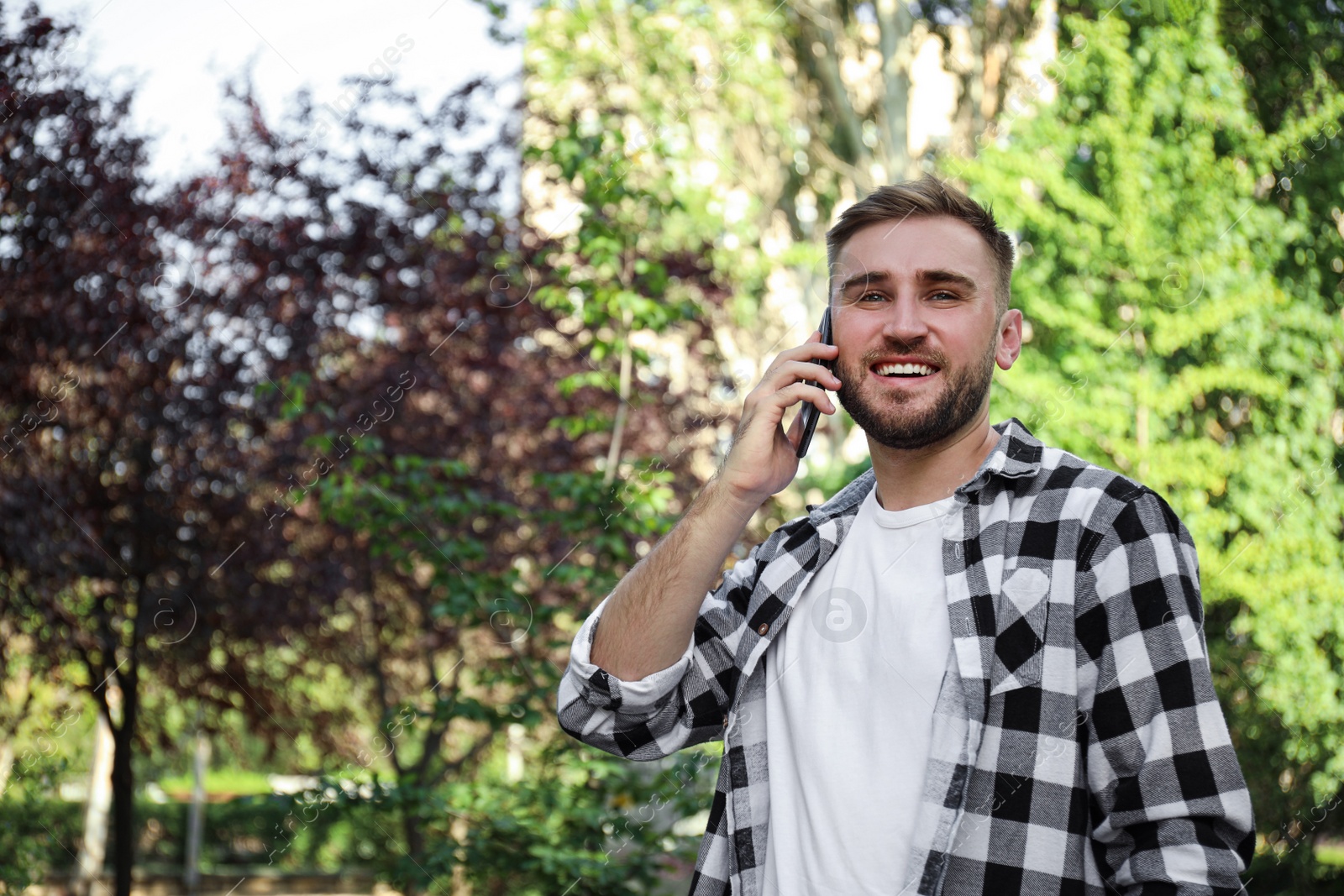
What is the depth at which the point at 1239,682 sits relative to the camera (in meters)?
5.22

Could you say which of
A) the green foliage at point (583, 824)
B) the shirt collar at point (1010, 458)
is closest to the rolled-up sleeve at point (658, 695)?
the shirt collar at point (1010, 458)

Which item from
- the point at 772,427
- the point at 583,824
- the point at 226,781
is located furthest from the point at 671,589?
the point at 226,781

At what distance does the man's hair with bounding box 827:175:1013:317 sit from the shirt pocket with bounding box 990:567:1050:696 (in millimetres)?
513

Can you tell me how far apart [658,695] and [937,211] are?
938 millimetres

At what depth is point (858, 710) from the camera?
158 centimetres

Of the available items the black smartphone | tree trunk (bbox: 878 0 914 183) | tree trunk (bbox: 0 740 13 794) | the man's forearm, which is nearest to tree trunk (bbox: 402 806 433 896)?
tree trunk (bbox: 0 740 13 794)

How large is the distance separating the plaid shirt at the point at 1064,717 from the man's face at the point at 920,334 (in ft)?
0.36

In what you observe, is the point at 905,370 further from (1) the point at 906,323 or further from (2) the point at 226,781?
(2) the point at 226,781

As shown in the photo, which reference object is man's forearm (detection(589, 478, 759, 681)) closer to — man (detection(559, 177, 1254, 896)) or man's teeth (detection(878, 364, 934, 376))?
man (detection(559, 177, 1254, 896))

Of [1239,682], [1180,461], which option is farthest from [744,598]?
[1239,682]

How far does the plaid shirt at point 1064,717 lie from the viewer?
4.16 ft

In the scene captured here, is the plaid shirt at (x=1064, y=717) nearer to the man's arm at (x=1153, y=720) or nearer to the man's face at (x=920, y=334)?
the man's arm at (x=1153, y=720)

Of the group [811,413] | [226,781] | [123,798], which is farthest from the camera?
[226,781]

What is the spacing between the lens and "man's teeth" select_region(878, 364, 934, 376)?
68.1 inches
